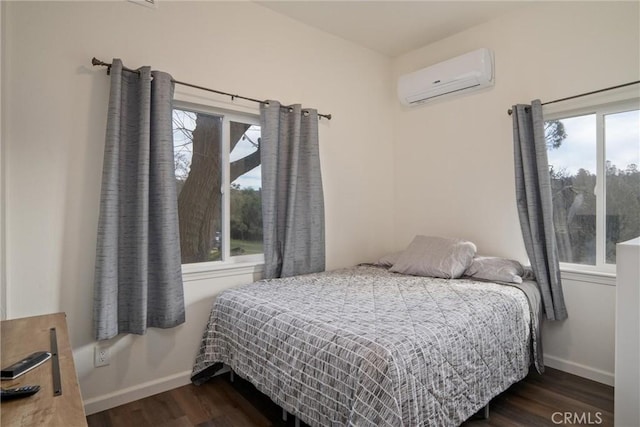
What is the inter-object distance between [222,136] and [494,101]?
2.14m

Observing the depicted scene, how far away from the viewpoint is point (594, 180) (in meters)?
2.50

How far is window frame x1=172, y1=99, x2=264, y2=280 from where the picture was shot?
2488 mm

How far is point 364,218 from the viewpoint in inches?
136

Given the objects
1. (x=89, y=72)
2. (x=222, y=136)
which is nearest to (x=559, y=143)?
(x=222, y=136)

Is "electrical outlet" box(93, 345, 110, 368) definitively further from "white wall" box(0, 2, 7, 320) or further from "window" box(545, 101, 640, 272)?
"window" box(545, 101, 640, 272)

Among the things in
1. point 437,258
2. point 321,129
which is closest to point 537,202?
point 437,258

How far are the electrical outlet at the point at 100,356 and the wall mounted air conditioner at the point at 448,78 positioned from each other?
304 centimetres

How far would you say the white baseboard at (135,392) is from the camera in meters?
2.05

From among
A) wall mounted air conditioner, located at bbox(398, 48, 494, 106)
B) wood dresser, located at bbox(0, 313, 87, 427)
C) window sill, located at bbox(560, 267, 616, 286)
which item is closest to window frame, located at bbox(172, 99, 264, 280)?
wood dresser, located at bbox(0, 313, 87, 427)

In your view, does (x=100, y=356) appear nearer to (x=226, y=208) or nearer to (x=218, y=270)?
(x=218, y=270)

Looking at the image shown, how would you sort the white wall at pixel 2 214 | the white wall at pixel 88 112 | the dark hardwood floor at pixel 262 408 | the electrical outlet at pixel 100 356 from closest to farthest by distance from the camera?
1. the white wall at pixel 2 214
2. the white wall at pixel 88 112
3. the dark hardwood floor at pixel 262 408
4. the electrical outlet at pixel 100 356

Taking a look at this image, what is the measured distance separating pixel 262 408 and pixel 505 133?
2.62 meters

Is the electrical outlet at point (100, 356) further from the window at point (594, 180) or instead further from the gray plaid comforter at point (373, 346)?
the window at point (594, 180)

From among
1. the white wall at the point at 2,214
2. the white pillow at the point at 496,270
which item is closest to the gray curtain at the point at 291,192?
the white pillow at the point at 496,270
